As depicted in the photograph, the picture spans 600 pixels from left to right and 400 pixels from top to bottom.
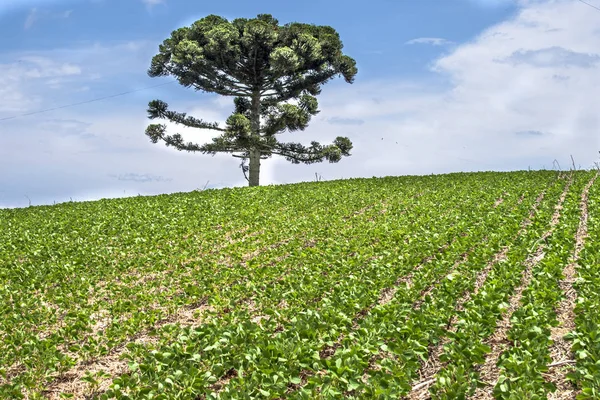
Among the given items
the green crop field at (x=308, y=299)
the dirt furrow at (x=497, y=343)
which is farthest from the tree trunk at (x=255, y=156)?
the dirt furrow at (x=497, y=343)

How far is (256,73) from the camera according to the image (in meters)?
35.5

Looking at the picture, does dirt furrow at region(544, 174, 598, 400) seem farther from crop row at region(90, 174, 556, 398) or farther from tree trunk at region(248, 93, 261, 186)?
tree trunk at region(248, 93, 261, 186)

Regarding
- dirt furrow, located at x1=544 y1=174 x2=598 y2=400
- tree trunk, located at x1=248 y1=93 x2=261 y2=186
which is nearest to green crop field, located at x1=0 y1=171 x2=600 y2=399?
dirt furrow, located at x1=544 y1=174 x2=598 y2=400

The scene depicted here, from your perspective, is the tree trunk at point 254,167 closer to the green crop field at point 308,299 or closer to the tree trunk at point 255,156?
the tree trunk at point 255,156

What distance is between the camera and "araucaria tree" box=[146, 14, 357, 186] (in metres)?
33.1

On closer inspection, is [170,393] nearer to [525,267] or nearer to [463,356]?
[463,356]

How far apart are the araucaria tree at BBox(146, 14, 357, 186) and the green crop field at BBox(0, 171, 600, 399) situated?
12.2 metres

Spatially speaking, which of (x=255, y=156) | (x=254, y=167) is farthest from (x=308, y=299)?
(x=255, y=156)

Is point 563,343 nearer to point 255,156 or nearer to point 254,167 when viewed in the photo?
point 254,167

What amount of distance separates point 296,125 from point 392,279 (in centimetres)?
2483

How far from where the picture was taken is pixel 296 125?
3475 centimetres

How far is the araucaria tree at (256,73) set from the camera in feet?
109

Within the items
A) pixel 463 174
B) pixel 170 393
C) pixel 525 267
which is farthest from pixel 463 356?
pixel 463 174

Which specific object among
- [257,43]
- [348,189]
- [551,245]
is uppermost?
[257,43]
